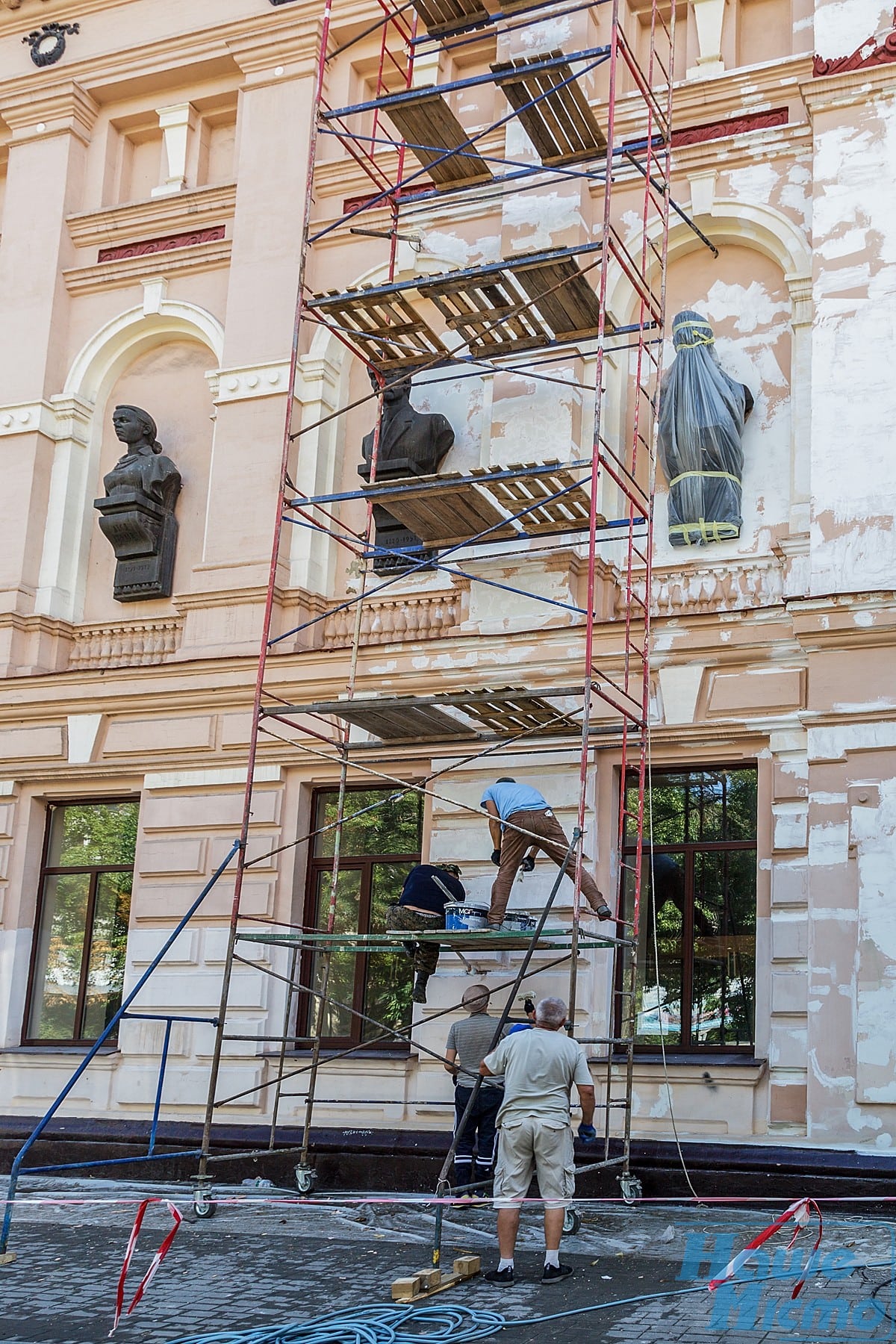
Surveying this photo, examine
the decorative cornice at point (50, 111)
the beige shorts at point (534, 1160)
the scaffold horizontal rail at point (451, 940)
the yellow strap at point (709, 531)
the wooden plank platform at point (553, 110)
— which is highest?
the decorative cornice at point (50, 111)

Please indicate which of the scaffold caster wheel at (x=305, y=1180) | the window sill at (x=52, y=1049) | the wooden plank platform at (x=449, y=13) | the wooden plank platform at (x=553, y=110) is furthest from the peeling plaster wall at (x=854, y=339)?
the window sill at (x=52, y=1049)

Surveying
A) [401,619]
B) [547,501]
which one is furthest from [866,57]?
[401,619]

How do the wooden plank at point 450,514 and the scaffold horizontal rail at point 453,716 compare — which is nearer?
the scaffold horizontal rail at point 453,716

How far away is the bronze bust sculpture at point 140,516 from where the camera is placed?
59.3 feet

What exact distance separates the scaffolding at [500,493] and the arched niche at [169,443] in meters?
1.43

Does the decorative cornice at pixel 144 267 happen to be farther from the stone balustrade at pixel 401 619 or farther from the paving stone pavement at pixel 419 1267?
the paving stone pavement at pixel 419 1267

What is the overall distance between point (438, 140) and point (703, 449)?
4.09 m

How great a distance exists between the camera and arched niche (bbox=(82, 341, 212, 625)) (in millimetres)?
18250

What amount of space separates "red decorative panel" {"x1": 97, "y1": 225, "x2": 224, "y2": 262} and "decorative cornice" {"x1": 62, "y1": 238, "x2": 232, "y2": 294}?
0.28 feet

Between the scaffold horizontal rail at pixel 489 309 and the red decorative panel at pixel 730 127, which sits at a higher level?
the red decorative panel at pixel 730 127

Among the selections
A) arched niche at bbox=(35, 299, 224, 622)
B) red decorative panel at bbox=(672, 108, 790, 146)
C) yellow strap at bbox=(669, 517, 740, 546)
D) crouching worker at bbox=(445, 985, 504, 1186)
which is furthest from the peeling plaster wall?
arched niche at bbox=(35, 299, 224, 622)

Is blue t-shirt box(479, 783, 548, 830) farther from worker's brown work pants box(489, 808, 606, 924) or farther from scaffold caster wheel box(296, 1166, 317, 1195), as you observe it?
scaffold caster wheel box(296, 1166, 317, 1195)

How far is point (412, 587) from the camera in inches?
653

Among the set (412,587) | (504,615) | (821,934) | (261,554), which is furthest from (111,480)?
(821,934)
